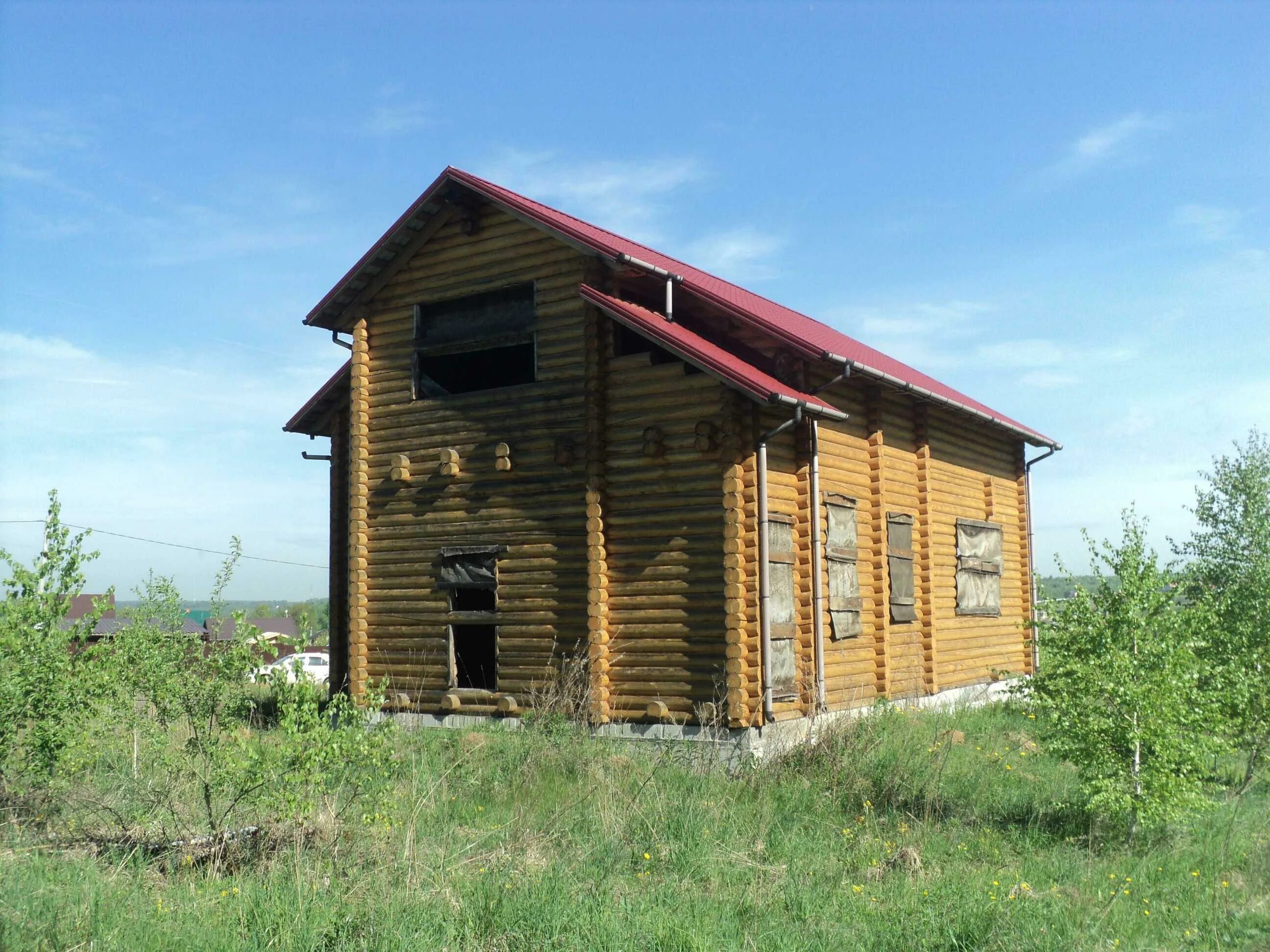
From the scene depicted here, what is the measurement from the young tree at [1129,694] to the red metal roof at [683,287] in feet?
15.3

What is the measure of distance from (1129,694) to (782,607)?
4873mm

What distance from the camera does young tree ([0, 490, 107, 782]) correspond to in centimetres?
897

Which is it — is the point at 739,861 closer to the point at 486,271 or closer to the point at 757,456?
the point at 757,456

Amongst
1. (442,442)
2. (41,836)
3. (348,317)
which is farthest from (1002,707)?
(41,836)

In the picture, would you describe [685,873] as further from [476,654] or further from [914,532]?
[476,654]

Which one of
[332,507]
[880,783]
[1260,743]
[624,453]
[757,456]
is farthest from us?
[332,507]

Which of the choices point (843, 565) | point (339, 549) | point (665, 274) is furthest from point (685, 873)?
point (339, 549)

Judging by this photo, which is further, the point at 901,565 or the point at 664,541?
the point at 901,565

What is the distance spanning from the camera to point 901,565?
653 inches

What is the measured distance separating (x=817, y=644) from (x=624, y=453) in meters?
3.62

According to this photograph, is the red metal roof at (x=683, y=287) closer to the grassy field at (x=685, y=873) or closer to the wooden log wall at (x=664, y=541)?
the wooden log wall at (x=664, y=541)

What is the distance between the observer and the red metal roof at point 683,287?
14.1 metres

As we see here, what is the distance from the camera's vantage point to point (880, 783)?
36.4ft

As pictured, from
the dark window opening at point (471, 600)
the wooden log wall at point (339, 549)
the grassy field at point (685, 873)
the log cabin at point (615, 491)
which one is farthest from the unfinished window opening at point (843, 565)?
the wooden log wall at point (339, 549)
